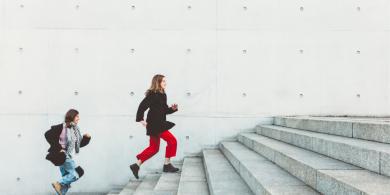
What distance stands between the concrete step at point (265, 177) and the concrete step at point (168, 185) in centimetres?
78

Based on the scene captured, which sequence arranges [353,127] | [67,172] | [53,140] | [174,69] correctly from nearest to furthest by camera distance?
[353,127] < [53,140] < [67,172] < [174,69]

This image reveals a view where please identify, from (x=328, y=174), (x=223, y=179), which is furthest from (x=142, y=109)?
(x=328, y=174)

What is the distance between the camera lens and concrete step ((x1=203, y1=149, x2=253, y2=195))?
10.7 feet

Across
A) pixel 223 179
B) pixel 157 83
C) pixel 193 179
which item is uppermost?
pixel 157 83

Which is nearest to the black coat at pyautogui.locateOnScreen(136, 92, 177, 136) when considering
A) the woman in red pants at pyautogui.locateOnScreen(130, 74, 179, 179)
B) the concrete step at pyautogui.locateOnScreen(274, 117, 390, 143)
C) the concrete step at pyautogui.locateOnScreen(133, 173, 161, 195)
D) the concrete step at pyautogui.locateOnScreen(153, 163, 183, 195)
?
the woman in red pants at pyautogui.locateOnScreen(130, 74, 179, 179)

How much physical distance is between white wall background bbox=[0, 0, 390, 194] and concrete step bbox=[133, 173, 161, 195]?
513mm

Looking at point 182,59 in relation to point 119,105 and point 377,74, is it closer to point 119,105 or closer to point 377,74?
point 119,105

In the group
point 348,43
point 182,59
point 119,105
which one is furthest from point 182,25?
point 348,43

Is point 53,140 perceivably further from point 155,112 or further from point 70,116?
point 155,112

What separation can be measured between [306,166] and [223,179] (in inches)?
45.5

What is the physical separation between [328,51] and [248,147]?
239 centimetres

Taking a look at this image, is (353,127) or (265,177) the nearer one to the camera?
(265,177)

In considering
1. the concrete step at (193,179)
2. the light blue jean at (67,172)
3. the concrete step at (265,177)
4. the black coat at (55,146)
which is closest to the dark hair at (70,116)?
the black coat at (55,146)

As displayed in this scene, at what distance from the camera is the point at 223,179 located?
12.4 ft
